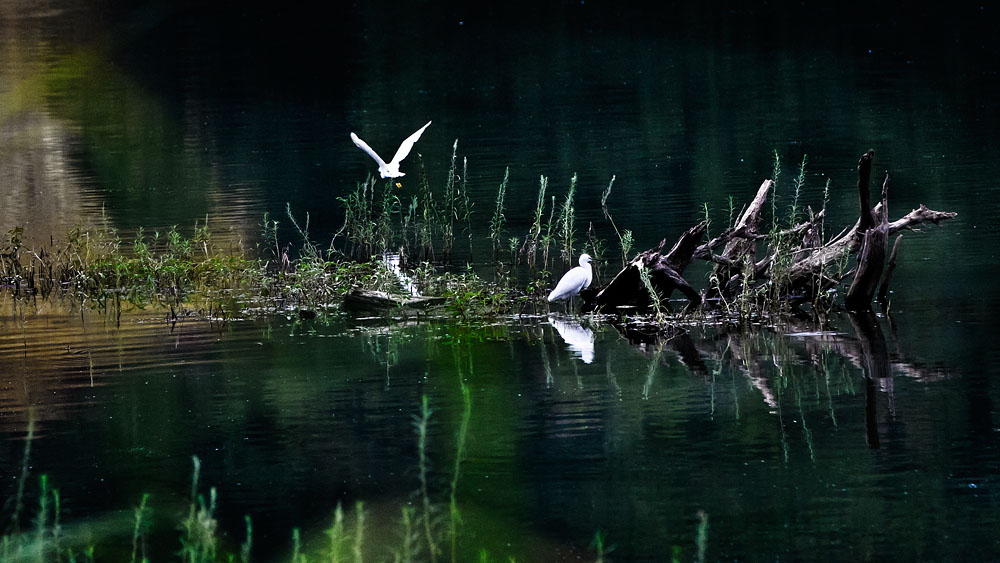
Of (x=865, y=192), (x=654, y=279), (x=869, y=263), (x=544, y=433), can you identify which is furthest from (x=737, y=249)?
(x=544, y=433)

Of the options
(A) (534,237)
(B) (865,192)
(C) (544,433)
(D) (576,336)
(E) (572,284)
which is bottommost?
(C) (544,433)

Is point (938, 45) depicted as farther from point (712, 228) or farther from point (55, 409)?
point (55, 409)

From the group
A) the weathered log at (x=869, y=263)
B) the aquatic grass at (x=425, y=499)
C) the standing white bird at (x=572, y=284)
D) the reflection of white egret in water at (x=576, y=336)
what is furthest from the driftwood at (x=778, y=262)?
the aquatic grass at (x=425, y=499)

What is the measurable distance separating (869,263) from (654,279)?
1685 mm

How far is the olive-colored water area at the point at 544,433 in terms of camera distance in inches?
269

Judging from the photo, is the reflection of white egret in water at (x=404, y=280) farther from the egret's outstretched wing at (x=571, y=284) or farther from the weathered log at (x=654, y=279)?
the weathered log at (x=654, y=279)

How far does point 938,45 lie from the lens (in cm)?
3700

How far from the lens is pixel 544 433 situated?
329 inches

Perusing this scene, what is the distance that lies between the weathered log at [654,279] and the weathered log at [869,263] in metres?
1.23

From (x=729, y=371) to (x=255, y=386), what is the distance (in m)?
3.07

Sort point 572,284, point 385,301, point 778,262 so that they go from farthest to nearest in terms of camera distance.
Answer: point 385,301 → point 572,284 → point 778,262

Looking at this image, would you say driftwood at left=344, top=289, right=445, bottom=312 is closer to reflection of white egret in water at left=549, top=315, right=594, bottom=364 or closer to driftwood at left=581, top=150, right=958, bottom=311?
reflection of white egret in water at left=549, top=315, right=594, bottom=364

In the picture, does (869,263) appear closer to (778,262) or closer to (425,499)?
(778,262)

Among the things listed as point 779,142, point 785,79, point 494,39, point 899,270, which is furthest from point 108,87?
point 899,270
